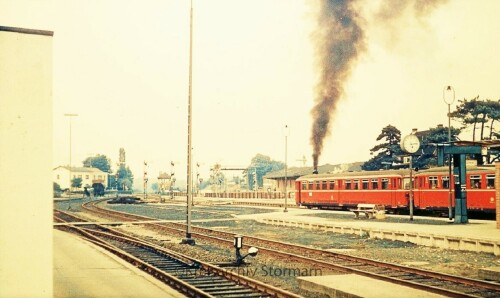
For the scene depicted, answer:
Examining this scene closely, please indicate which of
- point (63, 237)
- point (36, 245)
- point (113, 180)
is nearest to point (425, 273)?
point (36, 245)

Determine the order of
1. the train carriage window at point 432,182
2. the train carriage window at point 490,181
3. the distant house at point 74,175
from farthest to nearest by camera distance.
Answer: the distant house at point 74,175
the train carriage window at point 432,182
the train carriage window at point 490,181

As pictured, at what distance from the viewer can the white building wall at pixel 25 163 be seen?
19.2 feet

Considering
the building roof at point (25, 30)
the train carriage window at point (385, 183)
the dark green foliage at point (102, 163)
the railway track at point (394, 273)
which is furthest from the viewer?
the dark green foliage at point (102, 163)

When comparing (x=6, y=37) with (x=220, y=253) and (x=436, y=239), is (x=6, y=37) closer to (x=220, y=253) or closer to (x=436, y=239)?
(x=220, y=253)

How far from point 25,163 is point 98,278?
7369mm

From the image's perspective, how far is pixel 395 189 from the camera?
115ft

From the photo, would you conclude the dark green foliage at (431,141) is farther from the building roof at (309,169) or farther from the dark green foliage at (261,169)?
the dark green foliage at (261,169)

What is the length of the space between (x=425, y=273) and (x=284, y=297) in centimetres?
492

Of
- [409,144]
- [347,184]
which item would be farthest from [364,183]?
[409,144]

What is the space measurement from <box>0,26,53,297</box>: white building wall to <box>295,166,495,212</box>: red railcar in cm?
2732

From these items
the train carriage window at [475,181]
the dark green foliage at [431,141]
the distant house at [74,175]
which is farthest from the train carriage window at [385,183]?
the distant house at [74,175]

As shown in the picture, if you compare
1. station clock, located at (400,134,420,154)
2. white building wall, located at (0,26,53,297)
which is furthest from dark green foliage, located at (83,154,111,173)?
white building wall, located at (0,26,53,297)

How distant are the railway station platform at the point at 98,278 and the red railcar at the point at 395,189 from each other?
2150 cm

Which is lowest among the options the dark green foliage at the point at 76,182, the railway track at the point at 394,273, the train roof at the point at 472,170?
the railway track at the point at 394,273
